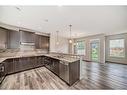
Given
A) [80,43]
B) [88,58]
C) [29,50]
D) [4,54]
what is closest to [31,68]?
[29,50]

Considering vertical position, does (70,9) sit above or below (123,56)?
above

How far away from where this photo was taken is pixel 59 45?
9062mm

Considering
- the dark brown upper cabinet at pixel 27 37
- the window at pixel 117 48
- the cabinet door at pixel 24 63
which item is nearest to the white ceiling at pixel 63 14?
the dark brown upper cabinet at pixel 27 37

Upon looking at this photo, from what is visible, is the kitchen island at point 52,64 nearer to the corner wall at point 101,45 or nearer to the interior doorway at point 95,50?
the corner wall at point 101,45

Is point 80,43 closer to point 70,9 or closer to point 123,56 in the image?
point 123,56

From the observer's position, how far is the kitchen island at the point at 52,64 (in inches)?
122

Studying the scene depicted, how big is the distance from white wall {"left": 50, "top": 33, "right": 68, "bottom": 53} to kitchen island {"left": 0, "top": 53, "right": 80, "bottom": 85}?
2.13 meters

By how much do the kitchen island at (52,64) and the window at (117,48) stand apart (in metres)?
5.85

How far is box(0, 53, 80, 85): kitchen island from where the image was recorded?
10.1 ft

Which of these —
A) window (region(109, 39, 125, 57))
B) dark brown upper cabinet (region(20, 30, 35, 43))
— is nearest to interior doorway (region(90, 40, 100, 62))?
window (region(109, 39, 125, 57))

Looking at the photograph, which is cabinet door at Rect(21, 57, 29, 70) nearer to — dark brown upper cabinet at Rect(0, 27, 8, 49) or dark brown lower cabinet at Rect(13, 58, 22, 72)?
dark brown lower cabinet at Rect(13, 58, 22, 72)

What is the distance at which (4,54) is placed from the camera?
427cm

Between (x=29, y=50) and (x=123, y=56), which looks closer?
(x=29, y=50)

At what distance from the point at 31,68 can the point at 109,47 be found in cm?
734
